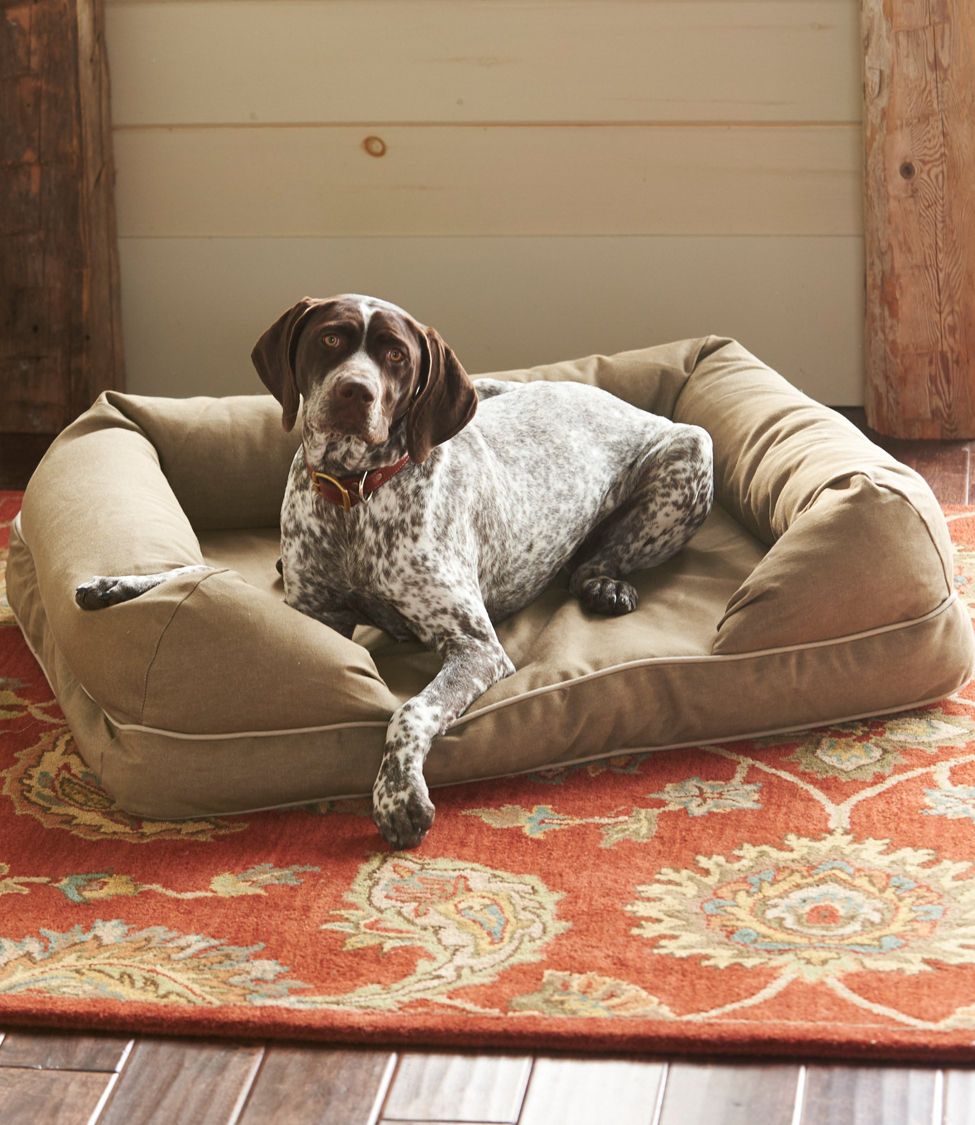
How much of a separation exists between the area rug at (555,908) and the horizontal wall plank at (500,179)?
238cm

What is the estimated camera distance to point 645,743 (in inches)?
103

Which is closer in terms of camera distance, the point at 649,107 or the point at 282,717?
the point at 282,717

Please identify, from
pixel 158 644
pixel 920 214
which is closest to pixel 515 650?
pixel 158 644

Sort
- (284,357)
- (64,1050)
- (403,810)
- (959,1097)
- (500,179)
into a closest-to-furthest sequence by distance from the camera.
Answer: (959,1097)
(64,1050)
(403,810)
(284,357)
(500,179)

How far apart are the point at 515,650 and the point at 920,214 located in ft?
7.24

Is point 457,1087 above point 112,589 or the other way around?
the other way around

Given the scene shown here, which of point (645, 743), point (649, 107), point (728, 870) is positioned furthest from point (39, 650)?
point (649, 107)

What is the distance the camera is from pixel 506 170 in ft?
15.2

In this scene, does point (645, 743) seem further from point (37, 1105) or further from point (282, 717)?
point (37, 1105)

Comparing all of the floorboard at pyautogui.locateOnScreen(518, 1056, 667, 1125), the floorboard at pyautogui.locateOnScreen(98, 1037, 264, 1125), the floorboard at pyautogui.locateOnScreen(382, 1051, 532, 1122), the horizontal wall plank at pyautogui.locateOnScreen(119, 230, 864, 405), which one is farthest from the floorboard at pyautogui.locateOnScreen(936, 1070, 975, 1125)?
the horizontal wall plank at pyautogui.locateOnScreen(119, 230, 864, 405)

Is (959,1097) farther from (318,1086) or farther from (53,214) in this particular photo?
(53,214)

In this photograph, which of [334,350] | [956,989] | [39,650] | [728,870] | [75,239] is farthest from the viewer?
[75,239]

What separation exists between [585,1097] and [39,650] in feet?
5.62

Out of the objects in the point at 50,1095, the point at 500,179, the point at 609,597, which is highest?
the point at 500,179
